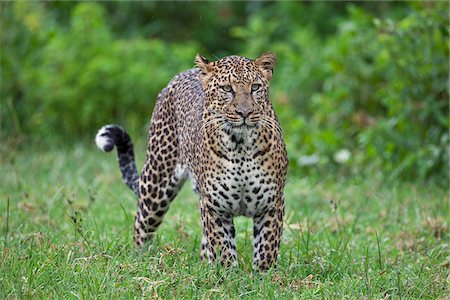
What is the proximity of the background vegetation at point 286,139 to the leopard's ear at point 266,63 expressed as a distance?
126 cm

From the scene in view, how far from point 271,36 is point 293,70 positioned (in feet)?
8.73

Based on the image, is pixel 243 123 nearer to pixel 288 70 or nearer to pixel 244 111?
pixel 244 111

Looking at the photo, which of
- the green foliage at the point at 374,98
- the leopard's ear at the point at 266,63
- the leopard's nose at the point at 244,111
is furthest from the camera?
the green foliage at the point at 374,98

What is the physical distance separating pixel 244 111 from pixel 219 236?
3.08 ft

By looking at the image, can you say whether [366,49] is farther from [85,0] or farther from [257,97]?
[85,0]

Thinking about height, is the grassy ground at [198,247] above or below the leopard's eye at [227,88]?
below

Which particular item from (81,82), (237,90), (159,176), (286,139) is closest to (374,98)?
(286,139)

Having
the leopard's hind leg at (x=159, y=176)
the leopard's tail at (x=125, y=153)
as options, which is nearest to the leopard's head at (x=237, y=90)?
the leopard's hind leg at (x=159, y=176)

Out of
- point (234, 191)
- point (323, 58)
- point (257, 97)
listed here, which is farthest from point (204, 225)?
point (323, 58)

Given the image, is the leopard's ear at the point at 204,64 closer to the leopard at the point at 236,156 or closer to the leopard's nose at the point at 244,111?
the leopard at the point at 236,156

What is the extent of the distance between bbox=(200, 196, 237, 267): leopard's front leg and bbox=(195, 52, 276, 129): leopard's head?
643mm

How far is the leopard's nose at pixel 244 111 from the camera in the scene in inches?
222

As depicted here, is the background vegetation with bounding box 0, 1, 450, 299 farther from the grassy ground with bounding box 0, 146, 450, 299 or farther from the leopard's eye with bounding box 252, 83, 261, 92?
the leopard's eye with bounding box 252, 83, 261, 92

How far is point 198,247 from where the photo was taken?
22.4ft
